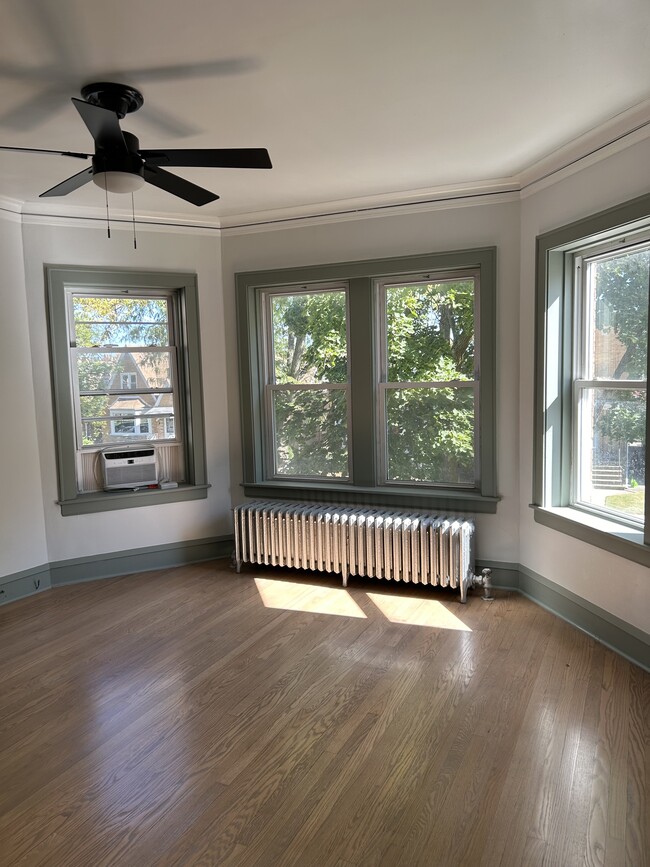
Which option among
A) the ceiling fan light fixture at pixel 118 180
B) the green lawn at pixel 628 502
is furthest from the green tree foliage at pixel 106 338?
the green lawn at pixel 628 502

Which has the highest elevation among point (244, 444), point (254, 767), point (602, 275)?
point (602, 275)

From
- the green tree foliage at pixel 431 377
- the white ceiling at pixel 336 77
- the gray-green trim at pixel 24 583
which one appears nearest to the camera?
the white ceiling at pixel 336 77

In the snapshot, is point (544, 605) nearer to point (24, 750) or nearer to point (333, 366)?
point (333, 366)

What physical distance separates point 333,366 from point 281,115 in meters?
2.07

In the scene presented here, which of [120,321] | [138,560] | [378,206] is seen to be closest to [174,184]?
[378,206]

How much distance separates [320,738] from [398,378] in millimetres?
2664

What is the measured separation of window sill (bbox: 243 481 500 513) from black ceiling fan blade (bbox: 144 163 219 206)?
97.4 inches

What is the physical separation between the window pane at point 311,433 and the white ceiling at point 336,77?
5.56ft

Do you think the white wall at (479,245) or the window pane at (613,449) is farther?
the white wall at (479,245)

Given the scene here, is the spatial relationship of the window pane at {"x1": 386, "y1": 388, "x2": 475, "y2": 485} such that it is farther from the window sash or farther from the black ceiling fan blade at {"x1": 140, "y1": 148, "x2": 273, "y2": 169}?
the black ceiling fan blade at {"x1": 140, "y1": 148, "x2": 273, "y2": 169}

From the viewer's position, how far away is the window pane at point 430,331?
4277 mm

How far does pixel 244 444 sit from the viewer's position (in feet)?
16.3

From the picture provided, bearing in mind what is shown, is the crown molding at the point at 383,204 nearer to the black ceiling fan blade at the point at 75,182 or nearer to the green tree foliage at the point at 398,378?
the green tree foliage at the point at 398,378

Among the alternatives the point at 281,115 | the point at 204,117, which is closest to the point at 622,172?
the point at 281,115
